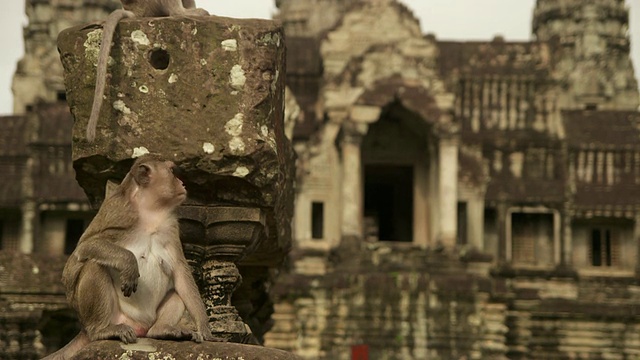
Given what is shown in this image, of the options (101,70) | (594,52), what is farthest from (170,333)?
(594,52)

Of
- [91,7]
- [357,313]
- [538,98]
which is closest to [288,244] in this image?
[357,313]

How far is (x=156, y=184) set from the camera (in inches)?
259

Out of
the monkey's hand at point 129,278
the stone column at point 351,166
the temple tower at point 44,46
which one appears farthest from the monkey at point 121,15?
the temple tower at point 44,46

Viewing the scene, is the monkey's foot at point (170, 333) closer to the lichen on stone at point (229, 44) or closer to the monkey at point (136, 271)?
the monkey at point (136, 271)

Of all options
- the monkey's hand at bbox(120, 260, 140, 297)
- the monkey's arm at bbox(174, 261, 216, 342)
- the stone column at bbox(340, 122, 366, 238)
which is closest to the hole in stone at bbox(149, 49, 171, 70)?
the monkey's arm at bbox(174, 261, 216, 342)

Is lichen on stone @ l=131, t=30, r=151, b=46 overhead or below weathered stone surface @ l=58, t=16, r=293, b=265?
overhead

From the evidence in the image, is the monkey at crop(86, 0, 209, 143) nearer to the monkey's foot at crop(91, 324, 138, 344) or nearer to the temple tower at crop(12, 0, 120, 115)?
the monkey's foot at crop(91, 324, 138, 344)

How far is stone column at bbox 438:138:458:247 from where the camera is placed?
1064 inches

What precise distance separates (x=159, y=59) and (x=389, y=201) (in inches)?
1031

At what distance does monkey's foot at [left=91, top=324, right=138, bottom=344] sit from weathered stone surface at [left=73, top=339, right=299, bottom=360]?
3 centimetres

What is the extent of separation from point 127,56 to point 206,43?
0.51 metres

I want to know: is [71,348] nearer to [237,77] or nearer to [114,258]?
[114,258]

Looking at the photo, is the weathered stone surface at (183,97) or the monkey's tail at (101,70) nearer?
the monkey's tail at (101,70)

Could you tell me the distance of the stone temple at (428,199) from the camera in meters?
23.9
